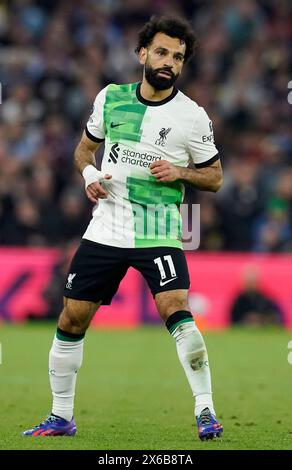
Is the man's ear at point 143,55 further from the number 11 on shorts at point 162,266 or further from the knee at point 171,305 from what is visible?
the knee at point 171,305

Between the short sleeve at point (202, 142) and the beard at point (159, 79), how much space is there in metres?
0.29

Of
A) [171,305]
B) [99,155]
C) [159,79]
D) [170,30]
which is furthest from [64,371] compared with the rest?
[99,155]

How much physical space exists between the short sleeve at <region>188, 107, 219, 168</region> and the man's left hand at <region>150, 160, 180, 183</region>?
242mm

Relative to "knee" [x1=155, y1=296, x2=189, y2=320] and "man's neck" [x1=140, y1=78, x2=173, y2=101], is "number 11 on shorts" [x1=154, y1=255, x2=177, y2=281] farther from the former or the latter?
"man's neck" [x1=140, y1=78, x2=173, y2=101]

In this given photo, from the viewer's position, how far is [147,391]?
11062mm

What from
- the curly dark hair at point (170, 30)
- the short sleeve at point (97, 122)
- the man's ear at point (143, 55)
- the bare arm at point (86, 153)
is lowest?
the bare arm at point (86, 153)

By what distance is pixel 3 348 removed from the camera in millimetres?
14469

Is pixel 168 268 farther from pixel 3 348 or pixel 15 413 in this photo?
pixel 3 348

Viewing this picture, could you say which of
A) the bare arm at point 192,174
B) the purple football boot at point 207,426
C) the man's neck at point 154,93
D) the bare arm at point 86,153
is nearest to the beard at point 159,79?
the man's neck at point 154,93

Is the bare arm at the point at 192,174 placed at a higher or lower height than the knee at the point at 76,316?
higher

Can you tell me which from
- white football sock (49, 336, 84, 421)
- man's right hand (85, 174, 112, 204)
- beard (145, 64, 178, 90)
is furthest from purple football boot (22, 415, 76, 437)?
Result: beard (145, 64, 178, 90)

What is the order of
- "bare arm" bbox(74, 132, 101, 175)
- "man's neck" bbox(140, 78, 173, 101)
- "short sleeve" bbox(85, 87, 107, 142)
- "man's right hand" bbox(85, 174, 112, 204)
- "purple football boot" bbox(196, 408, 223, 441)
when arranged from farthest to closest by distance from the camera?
"bare arm" bbox(74, 132, 101, 175) < "short sleeve" bbox(85, 87, 107, 142) < "man's neck" bbox(140, 78, 173, 101) < "man's right hand" bbox(85, 174, 112, 204) < "purple football boot" bbox(196, 408, 223, 441)

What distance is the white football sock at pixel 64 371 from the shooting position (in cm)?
803

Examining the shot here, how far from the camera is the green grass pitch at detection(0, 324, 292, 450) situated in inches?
305
